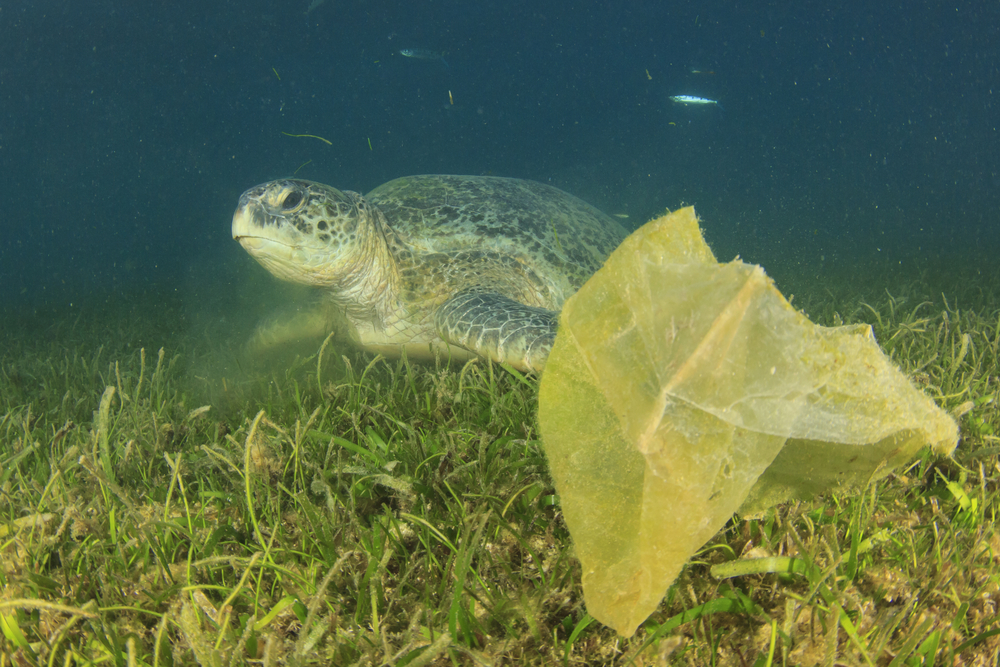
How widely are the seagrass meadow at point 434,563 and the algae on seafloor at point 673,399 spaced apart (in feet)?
0.88

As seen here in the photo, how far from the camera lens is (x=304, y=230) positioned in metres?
3.03

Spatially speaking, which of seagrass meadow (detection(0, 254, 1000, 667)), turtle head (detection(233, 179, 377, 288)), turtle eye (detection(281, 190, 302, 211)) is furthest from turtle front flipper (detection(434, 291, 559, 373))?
turtle eye (detection(281, 190, 302, 211))

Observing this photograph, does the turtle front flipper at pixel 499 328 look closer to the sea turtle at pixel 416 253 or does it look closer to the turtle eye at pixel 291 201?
the sea turtle at pixel 416 253

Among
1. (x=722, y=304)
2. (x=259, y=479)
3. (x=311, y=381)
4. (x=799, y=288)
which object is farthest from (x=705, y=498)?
(x=799, y=288)

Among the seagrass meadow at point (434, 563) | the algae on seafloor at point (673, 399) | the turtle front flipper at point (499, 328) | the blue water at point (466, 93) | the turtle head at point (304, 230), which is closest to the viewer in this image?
the algae on seafloor at point (673, 399)

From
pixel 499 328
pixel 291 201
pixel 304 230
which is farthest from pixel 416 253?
pixel 499 328

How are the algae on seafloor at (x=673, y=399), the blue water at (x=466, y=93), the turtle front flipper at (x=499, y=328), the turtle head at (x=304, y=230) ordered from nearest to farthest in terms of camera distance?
the algae on seafloor at (x=673, y=399) → the turtle front flipper at (x=499, y=328) → the turtle head at (x=304, y=230) → the blue water at (x=466, y=93)

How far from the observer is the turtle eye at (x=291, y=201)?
303 centimetres

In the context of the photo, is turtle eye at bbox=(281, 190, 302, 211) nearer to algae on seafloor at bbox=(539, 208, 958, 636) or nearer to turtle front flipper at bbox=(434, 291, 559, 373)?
turtle front flipper at bbox=(434, 291, 559, 373)

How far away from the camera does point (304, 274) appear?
3191 mm

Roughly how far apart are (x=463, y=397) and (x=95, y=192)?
227 ft

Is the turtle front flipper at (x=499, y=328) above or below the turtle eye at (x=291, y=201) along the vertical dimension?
below

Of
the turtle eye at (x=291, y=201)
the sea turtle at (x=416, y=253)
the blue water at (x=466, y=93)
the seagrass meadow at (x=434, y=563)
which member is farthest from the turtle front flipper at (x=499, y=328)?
the blue water at (x=466, y=93)

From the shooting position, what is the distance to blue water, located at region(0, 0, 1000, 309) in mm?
40094
